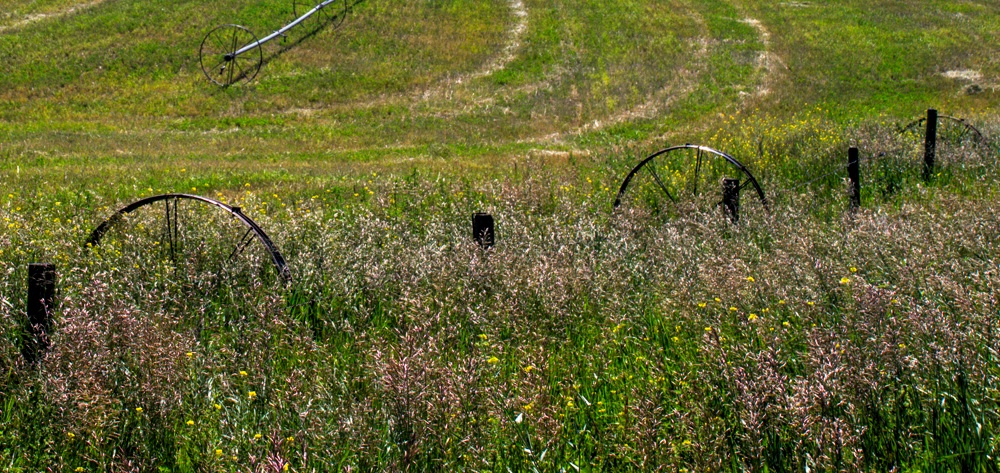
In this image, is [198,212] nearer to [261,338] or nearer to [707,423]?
[261,338]

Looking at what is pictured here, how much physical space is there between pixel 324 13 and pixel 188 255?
31.3m

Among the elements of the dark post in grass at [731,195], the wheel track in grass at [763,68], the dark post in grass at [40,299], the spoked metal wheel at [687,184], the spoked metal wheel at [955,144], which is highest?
the dark post in grass at [40,299]

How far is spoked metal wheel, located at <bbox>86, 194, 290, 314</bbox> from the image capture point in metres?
6.17

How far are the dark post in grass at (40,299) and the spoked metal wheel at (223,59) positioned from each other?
2506 cm

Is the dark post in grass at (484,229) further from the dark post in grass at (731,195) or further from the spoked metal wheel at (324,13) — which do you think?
the spoked metal wheel at (324,13)

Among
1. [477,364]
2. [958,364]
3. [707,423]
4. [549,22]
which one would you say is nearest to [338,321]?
[477,364]

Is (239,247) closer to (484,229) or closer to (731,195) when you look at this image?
(484,229)

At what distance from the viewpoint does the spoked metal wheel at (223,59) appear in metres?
30.2

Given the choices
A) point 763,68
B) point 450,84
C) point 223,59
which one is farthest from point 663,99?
point 223,59

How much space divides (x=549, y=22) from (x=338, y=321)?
112 ft

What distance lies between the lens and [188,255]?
6.81m

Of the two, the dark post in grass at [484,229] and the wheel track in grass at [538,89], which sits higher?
the dark post in grass at [484,229]

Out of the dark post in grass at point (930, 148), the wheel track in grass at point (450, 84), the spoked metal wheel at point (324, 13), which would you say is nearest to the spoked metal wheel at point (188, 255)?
the dark post in grass at point (930, 148)

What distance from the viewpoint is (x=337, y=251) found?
7016 millimetres
